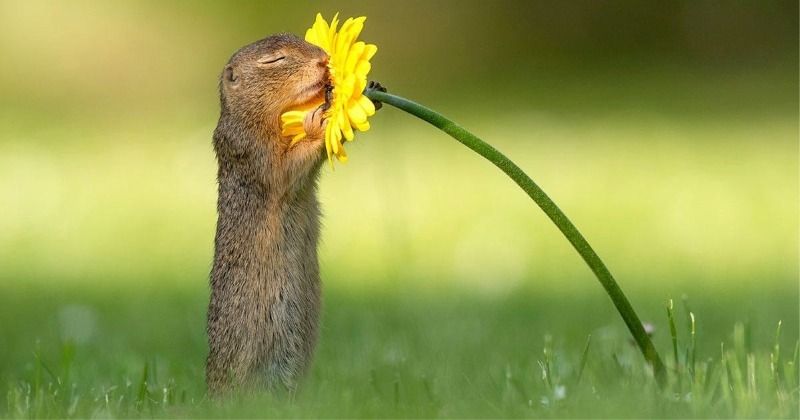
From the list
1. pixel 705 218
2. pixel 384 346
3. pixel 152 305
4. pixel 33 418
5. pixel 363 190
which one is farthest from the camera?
pixel 363 190

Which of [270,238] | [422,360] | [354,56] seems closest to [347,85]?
[354,56]

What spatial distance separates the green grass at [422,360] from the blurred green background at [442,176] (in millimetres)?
38

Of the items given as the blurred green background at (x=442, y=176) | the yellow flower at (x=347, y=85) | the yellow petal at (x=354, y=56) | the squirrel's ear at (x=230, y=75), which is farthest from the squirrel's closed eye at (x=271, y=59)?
the blurred green background at (x=442, y=176)

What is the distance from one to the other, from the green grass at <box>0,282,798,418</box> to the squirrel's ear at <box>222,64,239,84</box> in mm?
1121

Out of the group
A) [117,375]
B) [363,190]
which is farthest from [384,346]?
[363,190]

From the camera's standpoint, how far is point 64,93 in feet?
59.9

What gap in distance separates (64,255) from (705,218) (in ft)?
14.7

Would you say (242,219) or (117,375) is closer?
(242,219)

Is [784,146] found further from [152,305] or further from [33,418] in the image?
[33,418]

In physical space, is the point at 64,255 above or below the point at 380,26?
below

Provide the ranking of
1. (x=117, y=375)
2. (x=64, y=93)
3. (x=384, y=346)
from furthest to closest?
(x=64, y=93) → (x=384, y=346) → (x=117, y=375)

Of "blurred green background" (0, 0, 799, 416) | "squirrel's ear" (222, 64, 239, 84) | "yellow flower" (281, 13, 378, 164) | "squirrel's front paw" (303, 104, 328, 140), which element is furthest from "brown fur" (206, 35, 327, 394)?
"blurred green background" (0, 0, 799, 416)

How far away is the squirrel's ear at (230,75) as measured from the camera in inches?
193

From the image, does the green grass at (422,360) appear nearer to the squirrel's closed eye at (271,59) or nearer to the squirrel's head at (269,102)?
the squirrel's head at (269,102)
